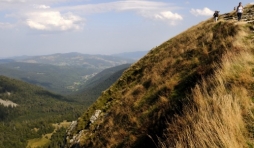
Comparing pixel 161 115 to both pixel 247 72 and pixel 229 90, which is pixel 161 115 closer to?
pixel 229 90

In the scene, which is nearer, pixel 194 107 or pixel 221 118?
pixel 221 118

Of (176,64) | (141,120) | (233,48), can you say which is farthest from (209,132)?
(176,64)

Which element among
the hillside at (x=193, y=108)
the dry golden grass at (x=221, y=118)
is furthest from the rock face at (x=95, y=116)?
the dry golden grass at (x=221, y=118)

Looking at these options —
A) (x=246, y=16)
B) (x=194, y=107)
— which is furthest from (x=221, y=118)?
(x=246, y=16)

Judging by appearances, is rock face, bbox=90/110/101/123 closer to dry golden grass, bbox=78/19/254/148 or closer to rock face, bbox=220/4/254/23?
dry golden grass, bbox=78/19/254/148

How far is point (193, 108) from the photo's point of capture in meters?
6.58

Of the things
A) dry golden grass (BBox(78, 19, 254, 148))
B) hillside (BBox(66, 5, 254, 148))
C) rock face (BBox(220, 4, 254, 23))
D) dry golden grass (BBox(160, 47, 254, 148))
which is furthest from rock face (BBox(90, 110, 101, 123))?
rock face (BBox(220, 4, 254, 23))

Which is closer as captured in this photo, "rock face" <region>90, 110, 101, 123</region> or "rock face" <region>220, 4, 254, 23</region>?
"rock face" <region>90, 110, 101, 123</region>

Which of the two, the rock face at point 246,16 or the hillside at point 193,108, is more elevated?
the rock face at point 246,16

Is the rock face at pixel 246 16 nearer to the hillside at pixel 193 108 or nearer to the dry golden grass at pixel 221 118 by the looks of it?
the hillside at pixel 193 108

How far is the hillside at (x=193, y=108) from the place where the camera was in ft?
17.6

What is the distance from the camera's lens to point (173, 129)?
6.81m

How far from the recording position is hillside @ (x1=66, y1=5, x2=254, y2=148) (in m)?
5.36

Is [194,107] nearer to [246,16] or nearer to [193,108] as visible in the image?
[193,108]
